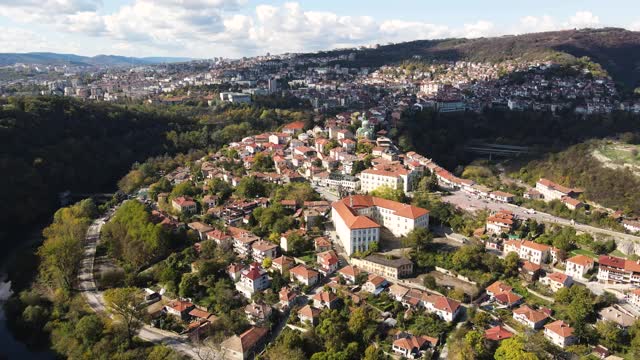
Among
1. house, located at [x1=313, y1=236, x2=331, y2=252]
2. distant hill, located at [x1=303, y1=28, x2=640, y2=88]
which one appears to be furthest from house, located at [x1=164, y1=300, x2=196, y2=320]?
distant hill, located at [x1=303, y1=28, x2=640, y2=88]

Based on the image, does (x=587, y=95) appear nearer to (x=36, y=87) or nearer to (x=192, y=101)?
(x=192, y=101)

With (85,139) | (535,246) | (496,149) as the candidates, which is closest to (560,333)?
(535,246)

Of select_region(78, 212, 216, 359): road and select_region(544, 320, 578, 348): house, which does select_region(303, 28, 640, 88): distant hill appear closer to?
select_region(544, 320, 578, 348): house

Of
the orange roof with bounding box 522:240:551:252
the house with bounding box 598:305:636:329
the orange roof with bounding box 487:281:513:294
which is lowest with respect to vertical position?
the house with bounding box 598:305:636:329

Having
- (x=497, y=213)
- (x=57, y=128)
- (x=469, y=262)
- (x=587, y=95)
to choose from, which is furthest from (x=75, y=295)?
(x=587, y=95)

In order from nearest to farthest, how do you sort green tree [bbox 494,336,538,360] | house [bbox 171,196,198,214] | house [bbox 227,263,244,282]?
1. green tree [bbox 494,336,538,360]
2. house [bbox 227,263,244,282]
3. house [bbox 171,196,198,214]

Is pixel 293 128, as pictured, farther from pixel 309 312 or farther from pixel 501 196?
pixel 309 312
